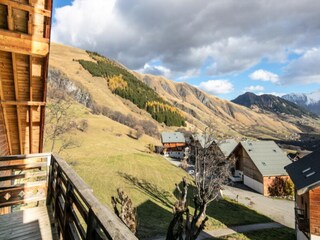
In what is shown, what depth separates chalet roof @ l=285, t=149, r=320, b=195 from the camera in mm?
17328

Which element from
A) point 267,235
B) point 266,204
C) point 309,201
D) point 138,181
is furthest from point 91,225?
point 266,204

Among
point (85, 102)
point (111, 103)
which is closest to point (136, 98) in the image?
point (111, 103)

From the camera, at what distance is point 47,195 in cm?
764

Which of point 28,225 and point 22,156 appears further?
point 22,156

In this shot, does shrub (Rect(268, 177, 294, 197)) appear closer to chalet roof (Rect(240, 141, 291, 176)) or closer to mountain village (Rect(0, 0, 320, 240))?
mountain village (Rect(0, 0, 320, 240))

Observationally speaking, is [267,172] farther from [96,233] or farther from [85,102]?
[85,102]

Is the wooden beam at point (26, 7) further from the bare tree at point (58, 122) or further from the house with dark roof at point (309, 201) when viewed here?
the bare tree at point (58, 122)

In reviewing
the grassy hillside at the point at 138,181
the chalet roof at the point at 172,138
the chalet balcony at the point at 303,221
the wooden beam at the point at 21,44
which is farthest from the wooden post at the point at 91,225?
the chalet roof at the point at 172,138

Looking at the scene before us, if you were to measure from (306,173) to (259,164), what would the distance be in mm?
17954

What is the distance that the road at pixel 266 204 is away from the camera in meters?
26.3

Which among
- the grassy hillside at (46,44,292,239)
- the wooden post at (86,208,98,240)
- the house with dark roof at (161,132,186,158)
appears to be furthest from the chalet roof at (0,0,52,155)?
the house with dark roof at (161,132,186,158)

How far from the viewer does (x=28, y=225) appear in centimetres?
652

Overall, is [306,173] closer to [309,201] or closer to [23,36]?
[309,201]

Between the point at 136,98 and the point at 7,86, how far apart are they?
122334mm
